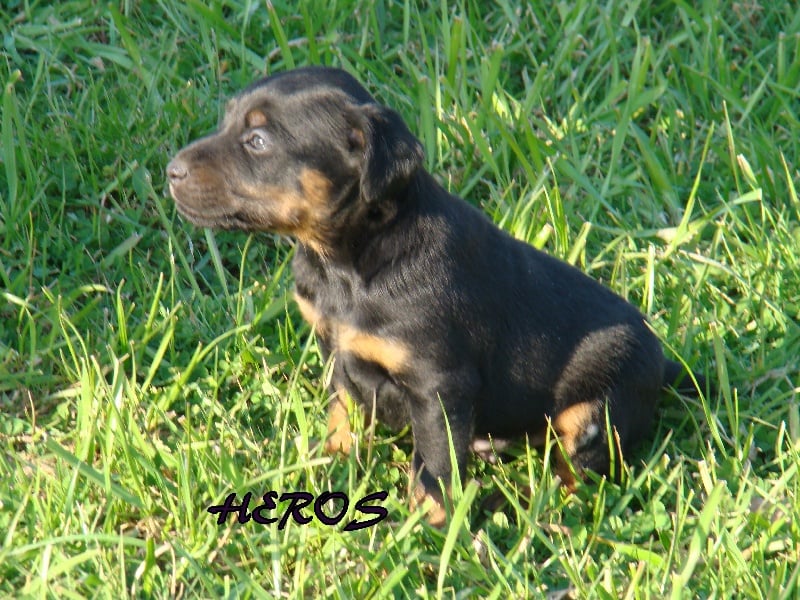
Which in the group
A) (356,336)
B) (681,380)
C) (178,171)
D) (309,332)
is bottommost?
(309,332)

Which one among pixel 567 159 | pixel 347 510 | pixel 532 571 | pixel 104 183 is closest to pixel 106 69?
pixel 104 183

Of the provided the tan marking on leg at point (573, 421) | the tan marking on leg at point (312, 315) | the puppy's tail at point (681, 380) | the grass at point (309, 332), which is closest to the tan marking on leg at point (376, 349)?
the tan marking on leg at point (312, 315)

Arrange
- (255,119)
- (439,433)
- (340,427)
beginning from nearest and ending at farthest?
(255,119) → (439,433) → (340,427)

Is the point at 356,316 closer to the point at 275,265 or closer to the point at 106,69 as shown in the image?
the point at 275,265

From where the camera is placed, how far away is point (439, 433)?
380cm

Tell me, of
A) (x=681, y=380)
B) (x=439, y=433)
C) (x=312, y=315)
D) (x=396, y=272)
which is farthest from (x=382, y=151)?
(x=681, y=380)

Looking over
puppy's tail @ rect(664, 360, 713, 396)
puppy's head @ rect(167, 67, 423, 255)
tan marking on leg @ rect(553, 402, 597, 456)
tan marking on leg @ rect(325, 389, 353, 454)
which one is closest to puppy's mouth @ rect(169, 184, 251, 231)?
puppy's head @ rect(167, 67, 423, 255)

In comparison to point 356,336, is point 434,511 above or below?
below

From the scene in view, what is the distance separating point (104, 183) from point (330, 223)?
7.08ft

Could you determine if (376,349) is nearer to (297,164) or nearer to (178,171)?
(297,164)

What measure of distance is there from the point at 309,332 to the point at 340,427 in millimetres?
665

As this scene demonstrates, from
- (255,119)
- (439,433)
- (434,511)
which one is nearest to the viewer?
(255,119)

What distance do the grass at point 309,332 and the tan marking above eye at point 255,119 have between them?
0.99m

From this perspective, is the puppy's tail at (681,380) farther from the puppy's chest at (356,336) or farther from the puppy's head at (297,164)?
the puppy's head at (297,164)
